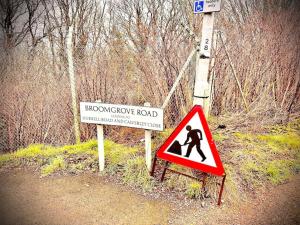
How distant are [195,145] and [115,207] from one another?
1.19m

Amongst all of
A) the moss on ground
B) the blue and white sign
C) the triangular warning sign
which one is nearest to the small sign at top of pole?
the blue and white sign

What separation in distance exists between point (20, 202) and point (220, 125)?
11.8ft

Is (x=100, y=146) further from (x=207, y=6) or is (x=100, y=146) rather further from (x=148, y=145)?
(x=207, y=6)

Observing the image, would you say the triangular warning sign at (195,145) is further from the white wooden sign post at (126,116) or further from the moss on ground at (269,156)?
the moss on ground at (269,156)

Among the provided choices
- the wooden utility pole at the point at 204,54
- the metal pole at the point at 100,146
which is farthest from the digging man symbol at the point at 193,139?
the metal pole at the point at 100,146

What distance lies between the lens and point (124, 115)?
332 cm

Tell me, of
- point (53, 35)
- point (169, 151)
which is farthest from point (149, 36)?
point (53, 35)

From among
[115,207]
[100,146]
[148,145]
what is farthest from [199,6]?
[115,207]

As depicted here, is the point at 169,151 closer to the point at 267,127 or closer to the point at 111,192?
the point at 111,192

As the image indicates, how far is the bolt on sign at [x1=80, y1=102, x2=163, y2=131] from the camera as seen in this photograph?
124 inches

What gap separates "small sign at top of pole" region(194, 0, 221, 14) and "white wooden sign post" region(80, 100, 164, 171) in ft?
4.12

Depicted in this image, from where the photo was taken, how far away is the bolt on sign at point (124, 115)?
3.16 meters

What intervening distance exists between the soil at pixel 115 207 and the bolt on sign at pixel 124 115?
86 cm

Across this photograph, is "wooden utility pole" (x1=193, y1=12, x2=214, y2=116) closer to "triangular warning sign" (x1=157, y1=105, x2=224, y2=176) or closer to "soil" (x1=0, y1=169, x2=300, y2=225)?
"triangular warning sign" (x1=157, y1=105, x2=224, y2=176)
